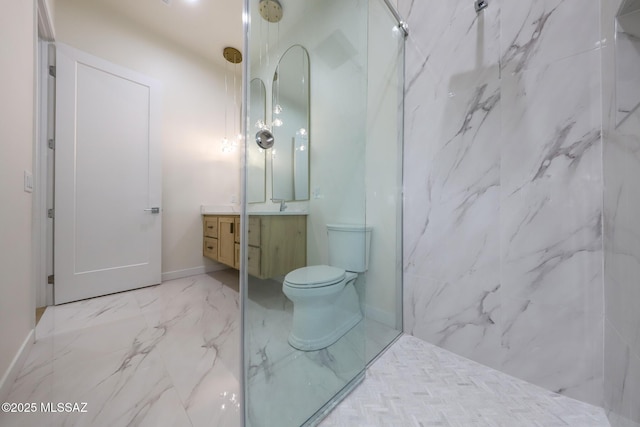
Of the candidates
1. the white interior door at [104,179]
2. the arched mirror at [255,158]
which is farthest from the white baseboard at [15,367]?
the arched mirror at [255,158]

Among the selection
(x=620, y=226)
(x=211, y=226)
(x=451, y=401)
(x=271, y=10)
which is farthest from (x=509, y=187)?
(x=211, y=226)

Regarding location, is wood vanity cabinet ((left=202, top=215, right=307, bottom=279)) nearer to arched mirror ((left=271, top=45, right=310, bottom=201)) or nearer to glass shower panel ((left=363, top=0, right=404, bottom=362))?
arched mirror ((left=271, top=45, right=310, bottom=201))

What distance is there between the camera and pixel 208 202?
294 cm

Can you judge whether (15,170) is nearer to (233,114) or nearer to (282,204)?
(282,204)

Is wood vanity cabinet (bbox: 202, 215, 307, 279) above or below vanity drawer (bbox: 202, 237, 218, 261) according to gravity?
above

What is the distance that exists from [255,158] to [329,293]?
2.61ft

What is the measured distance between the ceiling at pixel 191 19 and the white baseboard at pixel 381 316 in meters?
2.94

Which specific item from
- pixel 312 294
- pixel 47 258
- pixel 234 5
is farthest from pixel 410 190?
pixel 47 258

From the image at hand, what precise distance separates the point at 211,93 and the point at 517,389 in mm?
3776

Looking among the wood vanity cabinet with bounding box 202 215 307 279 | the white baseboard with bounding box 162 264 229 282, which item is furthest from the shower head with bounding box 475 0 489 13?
the white baseboard with bounding box 162 264 229 282

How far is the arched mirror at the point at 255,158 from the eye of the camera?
0.85m

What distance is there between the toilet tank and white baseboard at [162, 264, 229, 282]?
86.8 inches

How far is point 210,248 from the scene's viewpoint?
270 centimetres

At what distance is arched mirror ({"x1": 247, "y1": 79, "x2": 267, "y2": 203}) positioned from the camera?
846 millimetres
